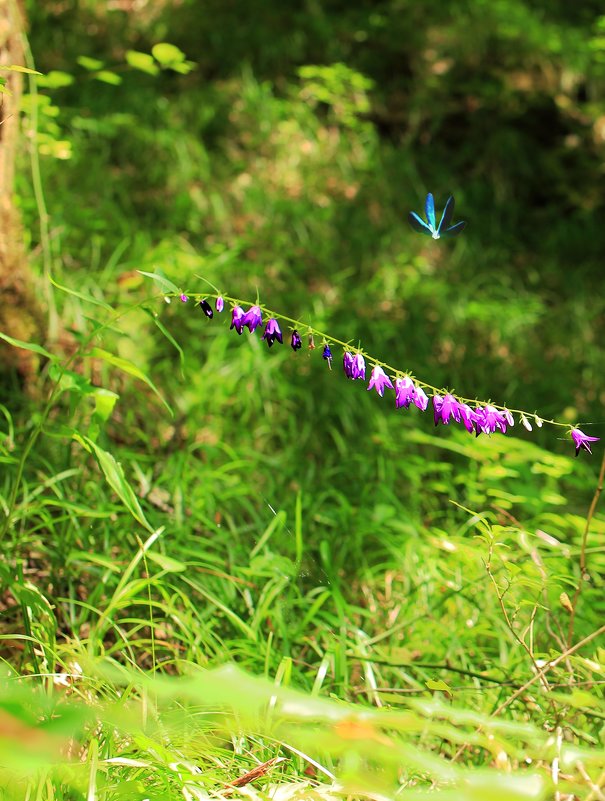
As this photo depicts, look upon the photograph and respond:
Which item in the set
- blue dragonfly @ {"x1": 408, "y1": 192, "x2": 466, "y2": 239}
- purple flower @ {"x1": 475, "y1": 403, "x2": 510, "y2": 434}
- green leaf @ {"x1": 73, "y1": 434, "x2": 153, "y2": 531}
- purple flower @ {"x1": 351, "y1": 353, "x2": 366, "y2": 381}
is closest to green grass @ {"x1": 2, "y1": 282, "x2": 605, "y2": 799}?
green leaf @ {"x1": 73, "y1": 434, "x2": 153, "y2": 531}

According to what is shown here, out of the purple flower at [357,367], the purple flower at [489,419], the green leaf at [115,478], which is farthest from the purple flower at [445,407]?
the green leaf at [115,478]

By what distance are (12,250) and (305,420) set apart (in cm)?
133

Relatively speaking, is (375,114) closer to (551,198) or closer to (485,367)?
(551,198)

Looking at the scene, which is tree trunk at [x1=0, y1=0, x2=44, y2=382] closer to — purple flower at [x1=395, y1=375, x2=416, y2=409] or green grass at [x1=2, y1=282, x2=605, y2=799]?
green grass at [x1=2, y1=282, x2=605, y2=799]

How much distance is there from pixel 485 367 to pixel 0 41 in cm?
256

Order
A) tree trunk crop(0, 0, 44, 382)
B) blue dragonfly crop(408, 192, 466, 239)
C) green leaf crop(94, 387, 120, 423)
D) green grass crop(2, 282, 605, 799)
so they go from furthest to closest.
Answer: tree trunk crop(0, 0, 44, 382)
green leaf crop(94, 387, 120, 423)
blue dragonfly crop(408, 192, 466, 239)
green grass crop(2, 282, 605, 799)

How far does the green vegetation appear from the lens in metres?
1.38

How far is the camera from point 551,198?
213 inches

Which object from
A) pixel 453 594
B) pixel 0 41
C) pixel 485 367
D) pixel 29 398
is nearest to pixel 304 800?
pixel 453 594

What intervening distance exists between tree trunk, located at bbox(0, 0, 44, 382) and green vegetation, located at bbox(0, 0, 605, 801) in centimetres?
8

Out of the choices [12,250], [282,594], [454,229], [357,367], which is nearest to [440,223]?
[454,229]

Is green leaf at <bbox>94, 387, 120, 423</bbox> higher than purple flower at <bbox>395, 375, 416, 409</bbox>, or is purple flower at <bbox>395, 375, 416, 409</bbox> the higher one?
purple flower at <bbox>395, 375, 416, 409</bbox>

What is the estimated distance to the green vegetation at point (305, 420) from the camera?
4.52 feet

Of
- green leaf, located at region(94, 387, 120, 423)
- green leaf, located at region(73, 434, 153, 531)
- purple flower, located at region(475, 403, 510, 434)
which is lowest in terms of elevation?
green leaf, located at region(73, 434, 153, 531)
